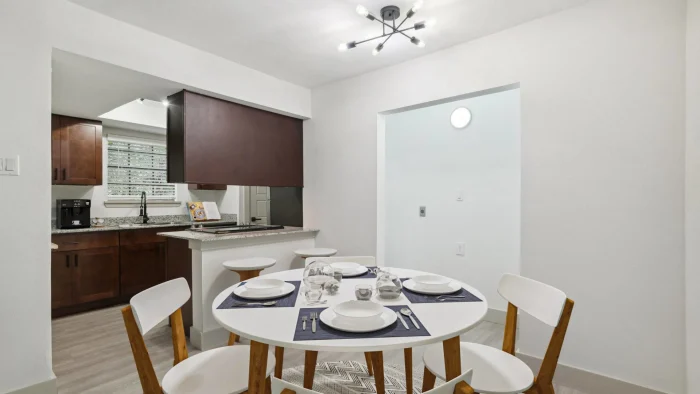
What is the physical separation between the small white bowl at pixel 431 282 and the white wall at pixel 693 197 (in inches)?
52.2

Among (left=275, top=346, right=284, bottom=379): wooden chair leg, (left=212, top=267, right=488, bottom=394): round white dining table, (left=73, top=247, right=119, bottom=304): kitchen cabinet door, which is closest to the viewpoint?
(left=212, top=267, right=488, bottom=394): round white dining table

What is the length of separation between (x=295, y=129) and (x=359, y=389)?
275 centimetres

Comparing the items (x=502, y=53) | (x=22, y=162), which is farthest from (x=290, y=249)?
(x=502, y=53)

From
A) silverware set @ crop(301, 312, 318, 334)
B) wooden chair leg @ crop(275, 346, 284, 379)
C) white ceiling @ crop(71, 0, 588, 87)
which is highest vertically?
white ceiling @ crop(71, 0, 588, 87)

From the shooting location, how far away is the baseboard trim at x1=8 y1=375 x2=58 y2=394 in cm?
198

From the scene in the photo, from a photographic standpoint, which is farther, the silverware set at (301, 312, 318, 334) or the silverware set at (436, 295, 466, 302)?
the silverware set at (436, 295, 466, 302)

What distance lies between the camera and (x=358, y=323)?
3.84 ft

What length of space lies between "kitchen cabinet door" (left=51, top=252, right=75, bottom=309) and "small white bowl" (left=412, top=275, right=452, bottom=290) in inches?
153

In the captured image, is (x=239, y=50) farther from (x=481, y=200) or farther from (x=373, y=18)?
(x=481, y=200)

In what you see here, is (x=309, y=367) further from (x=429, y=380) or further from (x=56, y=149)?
(x=56, y=149)

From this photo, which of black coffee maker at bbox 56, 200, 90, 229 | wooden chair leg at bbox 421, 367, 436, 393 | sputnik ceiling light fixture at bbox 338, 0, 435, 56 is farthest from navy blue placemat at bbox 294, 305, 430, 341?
black coffee maker at bbox 56, 200, 90, 229

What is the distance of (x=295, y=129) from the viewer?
3891 mm

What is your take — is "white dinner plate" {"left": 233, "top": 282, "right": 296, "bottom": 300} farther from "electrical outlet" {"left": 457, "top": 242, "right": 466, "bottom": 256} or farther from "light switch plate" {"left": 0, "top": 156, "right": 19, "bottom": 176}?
"electrical outlet" {"left": 457, "top": 242, "right": 466, "bottom": 256}

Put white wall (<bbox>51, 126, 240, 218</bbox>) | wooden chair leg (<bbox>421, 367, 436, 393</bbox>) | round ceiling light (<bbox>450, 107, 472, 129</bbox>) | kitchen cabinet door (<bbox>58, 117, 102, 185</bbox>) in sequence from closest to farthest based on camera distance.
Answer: wooden chair leg (<bbox>421, 367, 436, 393</bbox>) → round ceiling light (<bbox>450, 107, 472, 129</bbox>) → kitchen cabinet door (<bbox>58, 117, 102, 185</bbox>) → white wall (<bbox>51, 126, 240, 218</bbox>)
